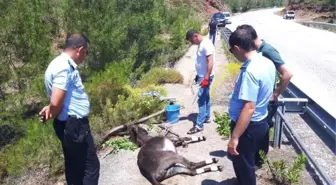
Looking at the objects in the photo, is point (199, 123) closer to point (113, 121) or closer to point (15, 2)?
point (113, 121)

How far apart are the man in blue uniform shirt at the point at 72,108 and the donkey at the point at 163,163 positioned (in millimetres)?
1042

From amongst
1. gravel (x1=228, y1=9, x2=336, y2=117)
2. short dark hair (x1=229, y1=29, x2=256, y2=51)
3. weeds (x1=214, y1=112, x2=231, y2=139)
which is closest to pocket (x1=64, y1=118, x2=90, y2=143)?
short dark hair (x1=229, y1=29, x2=256, y2=51)

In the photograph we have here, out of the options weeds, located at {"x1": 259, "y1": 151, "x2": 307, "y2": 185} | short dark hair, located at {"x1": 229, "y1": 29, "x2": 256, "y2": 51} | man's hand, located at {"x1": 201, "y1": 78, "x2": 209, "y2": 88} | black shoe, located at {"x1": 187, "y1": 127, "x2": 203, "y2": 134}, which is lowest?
black shoe, located at {"x1": 187, "y1": 127, "x2": 203, "y2": 134}

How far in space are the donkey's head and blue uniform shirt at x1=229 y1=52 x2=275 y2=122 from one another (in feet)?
10.1

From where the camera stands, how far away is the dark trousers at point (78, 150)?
426cm

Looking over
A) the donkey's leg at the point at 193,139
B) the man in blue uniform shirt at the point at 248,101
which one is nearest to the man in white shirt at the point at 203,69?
the donkey's leg at the point at 193,139

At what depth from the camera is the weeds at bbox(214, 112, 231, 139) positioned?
7.01m

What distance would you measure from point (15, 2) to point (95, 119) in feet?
28.8

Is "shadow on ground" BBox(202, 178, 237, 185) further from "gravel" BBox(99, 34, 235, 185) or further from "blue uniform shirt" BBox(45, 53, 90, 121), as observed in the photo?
"blue uniform shirt" BBox(45, 53, 90, 121)

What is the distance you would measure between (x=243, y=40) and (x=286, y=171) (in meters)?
2.05

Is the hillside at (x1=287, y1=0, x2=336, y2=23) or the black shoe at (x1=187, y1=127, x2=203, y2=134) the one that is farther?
the hillside at (x1=287, y1=0, x2=336, y2=23)

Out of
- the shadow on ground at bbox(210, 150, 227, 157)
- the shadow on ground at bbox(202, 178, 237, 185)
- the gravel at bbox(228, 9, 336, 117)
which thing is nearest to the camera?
the shadow on ground at bbox(202, 178, 237, 185)

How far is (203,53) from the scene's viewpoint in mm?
6887

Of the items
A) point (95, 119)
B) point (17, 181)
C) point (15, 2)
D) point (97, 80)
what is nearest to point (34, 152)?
point (17, 181)
